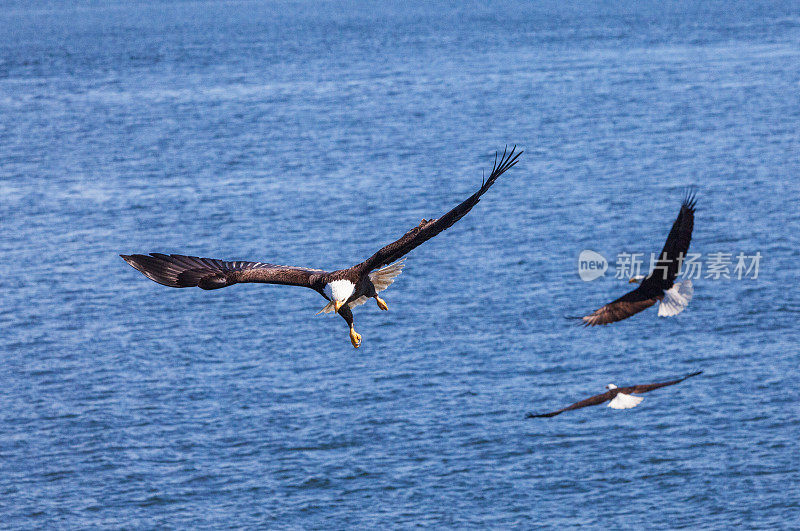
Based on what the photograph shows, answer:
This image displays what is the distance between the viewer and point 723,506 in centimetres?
3988

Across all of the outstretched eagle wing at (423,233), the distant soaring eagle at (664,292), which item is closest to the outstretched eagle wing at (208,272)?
the outstretched eagle wing at (423,233)

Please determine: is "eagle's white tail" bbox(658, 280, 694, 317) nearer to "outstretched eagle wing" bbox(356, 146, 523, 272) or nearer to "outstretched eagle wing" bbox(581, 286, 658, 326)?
"outstretched eagle wing" bbox(581, 286, 658, 326)

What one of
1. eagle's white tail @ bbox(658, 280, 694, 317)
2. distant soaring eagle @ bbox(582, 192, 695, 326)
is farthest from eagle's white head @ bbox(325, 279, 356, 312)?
eagle's white tail @ bbox(658, 280, 694, 317)

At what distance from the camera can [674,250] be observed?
1027 inches

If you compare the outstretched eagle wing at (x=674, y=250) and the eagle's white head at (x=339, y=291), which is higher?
the outstretched eagle wing at (x=674, y=250)

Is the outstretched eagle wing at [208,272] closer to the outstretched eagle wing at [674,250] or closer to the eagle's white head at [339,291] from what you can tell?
the eagle's white head at [339,291]

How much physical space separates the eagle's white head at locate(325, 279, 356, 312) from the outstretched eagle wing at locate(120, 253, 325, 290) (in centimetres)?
79

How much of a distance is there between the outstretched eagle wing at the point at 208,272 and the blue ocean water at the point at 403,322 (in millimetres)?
21888

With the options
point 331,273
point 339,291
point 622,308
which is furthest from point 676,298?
point 339,291

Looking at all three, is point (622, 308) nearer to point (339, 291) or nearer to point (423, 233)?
point (339, 291)

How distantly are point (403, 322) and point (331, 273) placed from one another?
36182mm

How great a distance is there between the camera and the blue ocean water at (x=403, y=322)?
4188 centimetres

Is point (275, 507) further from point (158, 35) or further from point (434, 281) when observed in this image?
point (158, 35)

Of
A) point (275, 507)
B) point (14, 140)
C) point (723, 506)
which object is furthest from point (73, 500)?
point (14, 140)
